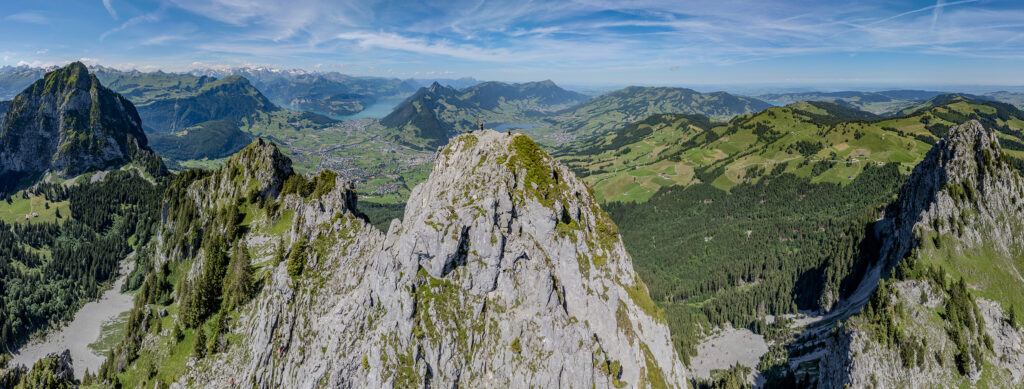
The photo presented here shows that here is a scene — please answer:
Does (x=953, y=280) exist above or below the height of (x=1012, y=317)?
above

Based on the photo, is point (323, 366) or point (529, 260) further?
point (529, 260)

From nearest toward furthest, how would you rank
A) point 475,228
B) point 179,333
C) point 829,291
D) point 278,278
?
point 475,228 → point 278,278 → point 179,333 → point 829,291

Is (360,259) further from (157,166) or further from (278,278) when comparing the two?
(157,166)

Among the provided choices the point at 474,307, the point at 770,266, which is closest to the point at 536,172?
the point at 474,307

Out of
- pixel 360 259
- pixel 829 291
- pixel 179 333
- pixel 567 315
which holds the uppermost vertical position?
pixel 360 259

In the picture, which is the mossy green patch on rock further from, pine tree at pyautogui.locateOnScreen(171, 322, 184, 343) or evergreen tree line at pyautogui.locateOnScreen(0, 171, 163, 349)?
evergreen tree line at pyautogui.locateOnScreen(0, 171, 163, 349)

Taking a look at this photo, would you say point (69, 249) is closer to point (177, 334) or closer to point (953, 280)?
point (177, 334)

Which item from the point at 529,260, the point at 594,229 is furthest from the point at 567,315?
the point at 594,229
